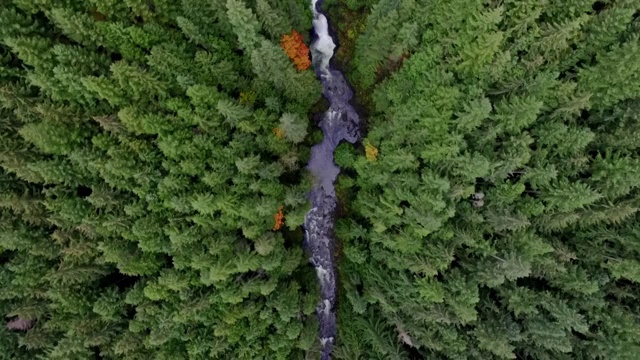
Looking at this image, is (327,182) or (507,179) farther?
(327,182)

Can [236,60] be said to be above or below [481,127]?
below

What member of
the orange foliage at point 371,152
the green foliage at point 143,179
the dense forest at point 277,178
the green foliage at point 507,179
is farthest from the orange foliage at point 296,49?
the orange foliage at point 371,152

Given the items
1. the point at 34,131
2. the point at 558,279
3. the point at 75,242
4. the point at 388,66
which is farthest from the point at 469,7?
the point at 75,242

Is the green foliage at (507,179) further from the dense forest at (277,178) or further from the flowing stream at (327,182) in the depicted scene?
the flowing stream at (327,182)

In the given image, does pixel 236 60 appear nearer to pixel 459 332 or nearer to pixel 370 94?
pixel 370 94

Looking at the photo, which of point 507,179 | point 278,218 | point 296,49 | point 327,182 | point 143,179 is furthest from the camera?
point 327,182

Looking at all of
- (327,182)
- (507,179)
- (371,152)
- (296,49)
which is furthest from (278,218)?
(507,179)

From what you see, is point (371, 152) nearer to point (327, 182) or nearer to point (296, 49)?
point (327, 182)
